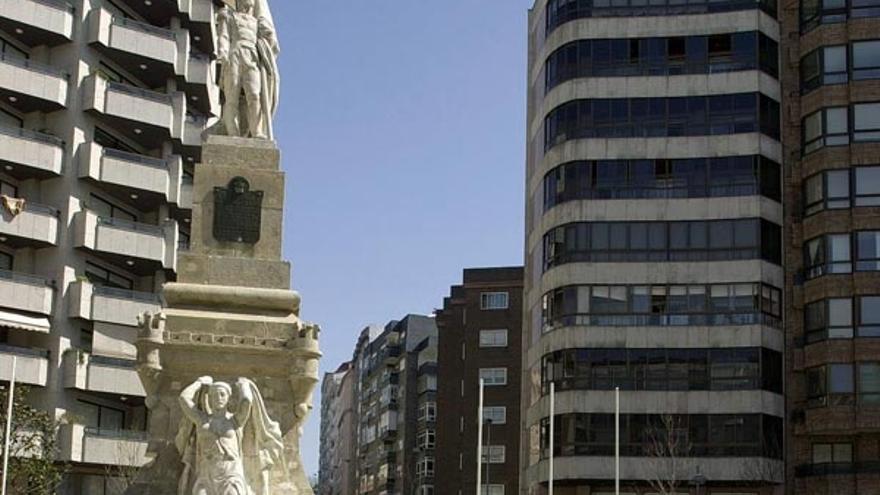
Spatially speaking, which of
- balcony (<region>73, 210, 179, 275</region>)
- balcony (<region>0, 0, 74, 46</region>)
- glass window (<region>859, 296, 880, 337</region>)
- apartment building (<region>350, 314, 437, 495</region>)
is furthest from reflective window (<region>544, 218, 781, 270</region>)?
apartment building (<region>350, 314, 437, 495</region>)

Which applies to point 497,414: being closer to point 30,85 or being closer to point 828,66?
point 828,66

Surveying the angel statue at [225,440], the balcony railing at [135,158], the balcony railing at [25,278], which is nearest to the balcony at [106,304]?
the balcony railing at [25,278]

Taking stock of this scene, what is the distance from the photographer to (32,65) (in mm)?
63062

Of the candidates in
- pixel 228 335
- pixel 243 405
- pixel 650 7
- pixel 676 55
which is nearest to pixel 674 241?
pixel 676 55

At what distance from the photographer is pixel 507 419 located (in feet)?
331

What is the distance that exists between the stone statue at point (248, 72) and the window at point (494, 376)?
75073 millimetres

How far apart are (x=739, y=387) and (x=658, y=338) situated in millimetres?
3920

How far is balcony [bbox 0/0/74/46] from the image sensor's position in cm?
→ 6219

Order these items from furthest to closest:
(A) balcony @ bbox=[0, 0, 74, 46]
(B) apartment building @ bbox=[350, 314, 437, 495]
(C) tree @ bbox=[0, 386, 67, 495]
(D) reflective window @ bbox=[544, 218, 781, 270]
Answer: (B) apartment building @ bbox=[350, 314, 437, 495] < (D) reflective window @ bbox=[544, 218, 781, 270] < (A) balcony @ bbox=[0, 0, 74, 46] < (C) tree @ bbox=[0, 386, 67, 495]

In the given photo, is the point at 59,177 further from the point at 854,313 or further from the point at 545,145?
the point at 854,313

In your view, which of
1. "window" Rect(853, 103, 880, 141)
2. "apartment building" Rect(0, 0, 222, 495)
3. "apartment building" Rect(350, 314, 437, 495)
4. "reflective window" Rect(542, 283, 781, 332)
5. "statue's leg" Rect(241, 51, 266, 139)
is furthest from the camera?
"apartment building" Rect(350, 314, 437, 495)

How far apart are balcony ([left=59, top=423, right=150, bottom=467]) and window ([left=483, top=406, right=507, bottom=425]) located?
41856mm

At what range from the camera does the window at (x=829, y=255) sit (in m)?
64.2

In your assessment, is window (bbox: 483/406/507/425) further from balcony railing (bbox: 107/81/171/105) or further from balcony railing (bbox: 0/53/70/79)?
balcony railing (bbox: 0/53/70/79)
